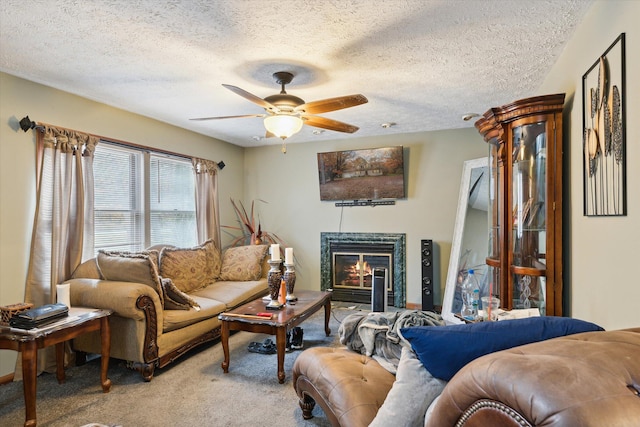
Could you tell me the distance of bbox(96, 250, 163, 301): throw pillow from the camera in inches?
116

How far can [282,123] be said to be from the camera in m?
2.80

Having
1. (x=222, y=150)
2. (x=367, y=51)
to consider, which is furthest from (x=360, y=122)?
(x=222, y=150)

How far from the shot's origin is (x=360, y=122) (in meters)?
4.34

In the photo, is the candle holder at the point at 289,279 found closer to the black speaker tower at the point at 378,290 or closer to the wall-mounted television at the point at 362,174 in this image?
the black speaker tower at the point at 378,290

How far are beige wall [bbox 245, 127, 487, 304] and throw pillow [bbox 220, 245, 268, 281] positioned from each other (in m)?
1.09

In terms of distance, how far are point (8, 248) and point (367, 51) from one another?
124 inches

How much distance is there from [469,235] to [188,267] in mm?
3351

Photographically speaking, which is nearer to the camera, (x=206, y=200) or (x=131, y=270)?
(x=131, y=270)

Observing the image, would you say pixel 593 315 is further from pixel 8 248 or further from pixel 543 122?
pixel 8 248

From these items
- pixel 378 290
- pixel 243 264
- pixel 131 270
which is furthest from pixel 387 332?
pixel 243 264

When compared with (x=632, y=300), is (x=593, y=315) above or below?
below

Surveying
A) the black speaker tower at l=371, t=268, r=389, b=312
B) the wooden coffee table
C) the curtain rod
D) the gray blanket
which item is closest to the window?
the curtain rod

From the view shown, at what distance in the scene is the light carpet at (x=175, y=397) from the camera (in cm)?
224

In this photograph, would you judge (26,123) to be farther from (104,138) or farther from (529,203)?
(529,203)
